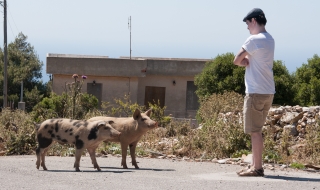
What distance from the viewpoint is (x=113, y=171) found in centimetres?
1099

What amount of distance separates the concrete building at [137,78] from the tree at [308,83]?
1015 cm

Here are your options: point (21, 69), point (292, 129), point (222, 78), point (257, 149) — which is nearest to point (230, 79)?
point (222, 78)

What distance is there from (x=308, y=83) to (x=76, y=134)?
17.2m

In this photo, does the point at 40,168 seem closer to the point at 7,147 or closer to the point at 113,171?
the point at 113,171

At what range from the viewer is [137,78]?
3694 centimetres

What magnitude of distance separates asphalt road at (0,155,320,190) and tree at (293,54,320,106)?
44.2 ft

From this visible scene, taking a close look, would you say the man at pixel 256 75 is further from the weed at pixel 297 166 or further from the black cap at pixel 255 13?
the weed at pixel 297 166

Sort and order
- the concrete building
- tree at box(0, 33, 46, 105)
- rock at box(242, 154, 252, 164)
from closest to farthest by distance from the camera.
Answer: rock at box(242, 154, 252, 164) < the concrete building < tree at box(0, 33, 46, 105)

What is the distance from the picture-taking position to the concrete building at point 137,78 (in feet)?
119

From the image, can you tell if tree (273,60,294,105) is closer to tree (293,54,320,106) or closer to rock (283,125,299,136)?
tree (293,54,320,106)

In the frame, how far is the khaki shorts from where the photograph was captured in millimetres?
10086

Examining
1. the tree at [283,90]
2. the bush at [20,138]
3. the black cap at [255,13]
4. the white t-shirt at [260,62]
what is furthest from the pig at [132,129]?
the tree at [283,90]

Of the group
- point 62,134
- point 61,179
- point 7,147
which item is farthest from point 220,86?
point 61,179

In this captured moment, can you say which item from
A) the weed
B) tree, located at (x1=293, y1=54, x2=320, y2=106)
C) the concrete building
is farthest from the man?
the concrete building
